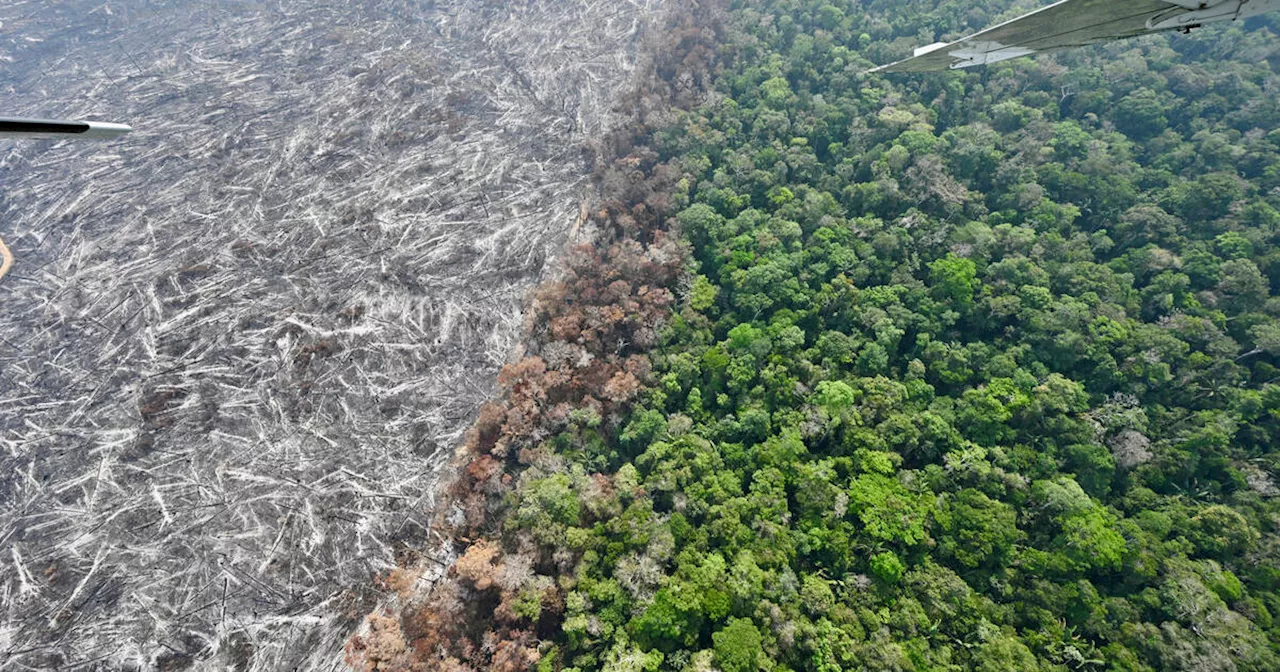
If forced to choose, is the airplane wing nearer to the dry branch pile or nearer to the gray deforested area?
the dry branch pile

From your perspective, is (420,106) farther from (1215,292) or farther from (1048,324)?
(1215,292)

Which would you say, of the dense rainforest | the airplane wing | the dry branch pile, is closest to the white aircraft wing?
the airplane wing

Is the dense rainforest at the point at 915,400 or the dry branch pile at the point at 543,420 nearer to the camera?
the dense rainforest at the point at 915,400

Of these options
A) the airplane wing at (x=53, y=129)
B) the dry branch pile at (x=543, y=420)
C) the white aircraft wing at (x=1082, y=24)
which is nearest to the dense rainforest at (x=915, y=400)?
the dry branch pile at (x=543, y=420)

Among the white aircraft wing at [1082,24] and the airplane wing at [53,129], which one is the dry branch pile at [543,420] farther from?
the white aircraft wing at [1082,24]

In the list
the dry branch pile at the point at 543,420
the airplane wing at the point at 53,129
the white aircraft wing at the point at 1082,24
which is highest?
the white aircraft wing at the point at 1082,24

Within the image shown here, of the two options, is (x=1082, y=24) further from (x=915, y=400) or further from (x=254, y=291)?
(x=254, y=291)

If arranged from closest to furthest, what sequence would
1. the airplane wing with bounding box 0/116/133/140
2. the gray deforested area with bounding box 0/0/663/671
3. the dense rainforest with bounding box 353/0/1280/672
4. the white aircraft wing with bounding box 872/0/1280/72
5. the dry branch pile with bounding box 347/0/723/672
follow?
the airplane wing with bounding box 0/116/133/140
the white aircraft wing with bounding box 872/0/1280/72
the dense rainforest with bounding box 353/0/1280/672
the dry branch pile with bounding box 347/0/723/672
the gray deforested area with bounding box 0/0/663/671
